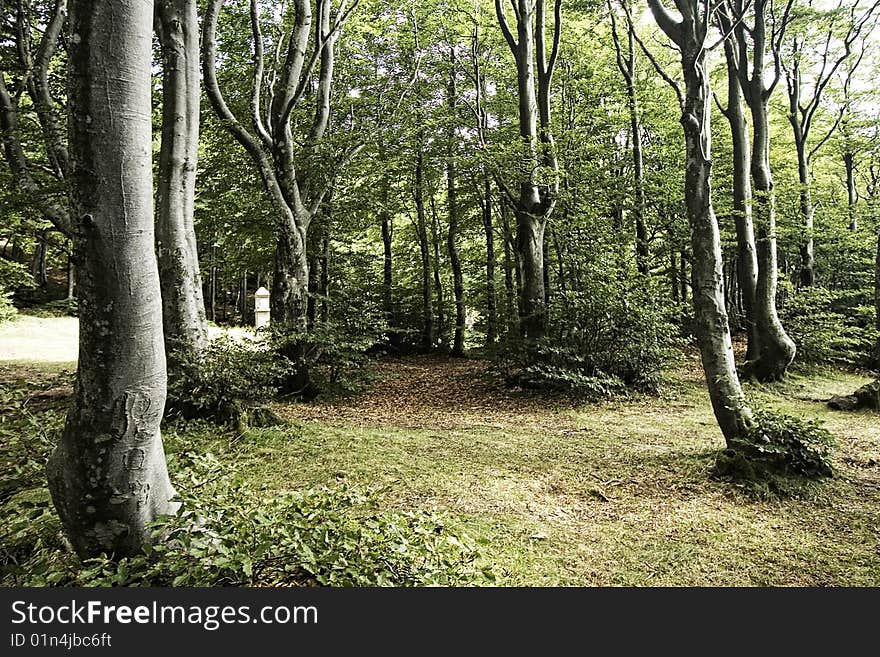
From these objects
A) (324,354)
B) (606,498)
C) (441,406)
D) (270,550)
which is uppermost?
(324,354)

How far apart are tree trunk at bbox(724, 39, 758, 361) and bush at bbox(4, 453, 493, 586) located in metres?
8.96

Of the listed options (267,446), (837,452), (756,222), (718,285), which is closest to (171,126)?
(267,446)

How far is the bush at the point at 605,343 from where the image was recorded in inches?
373

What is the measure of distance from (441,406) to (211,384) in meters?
4.08

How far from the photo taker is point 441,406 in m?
9.12

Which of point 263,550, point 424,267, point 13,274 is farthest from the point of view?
point 424,267

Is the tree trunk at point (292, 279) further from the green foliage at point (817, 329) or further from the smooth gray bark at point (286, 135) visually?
the green foliage at point (817, 329)

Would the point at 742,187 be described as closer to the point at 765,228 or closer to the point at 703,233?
the point at 765,228

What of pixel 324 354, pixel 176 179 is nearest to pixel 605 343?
pixel 324 354

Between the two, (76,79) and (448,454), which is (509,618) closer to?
(76,79)

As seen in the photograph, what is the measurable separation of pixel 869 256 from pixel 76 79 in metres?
20.6

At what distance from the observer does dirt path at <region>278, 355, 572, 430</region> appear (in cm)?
770

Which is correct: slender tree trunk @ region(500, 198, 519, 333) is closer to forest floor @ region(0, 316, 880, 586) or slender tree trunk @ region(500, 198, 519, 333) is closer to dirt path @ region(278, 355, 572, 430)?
dirt path @ region(278, 355, 572, 430)

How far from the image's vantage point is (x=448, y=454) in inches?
230
